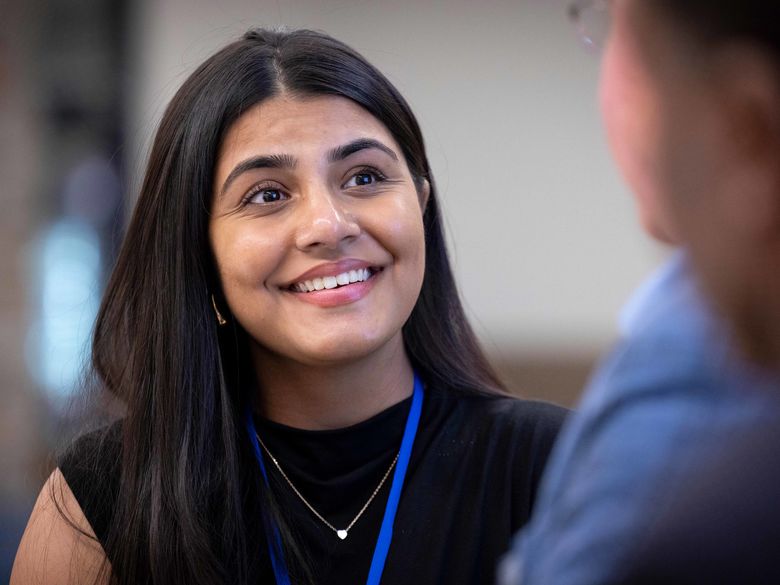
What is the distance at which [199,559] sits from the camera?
1727 mm

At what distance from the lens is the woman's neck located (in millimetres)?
1836

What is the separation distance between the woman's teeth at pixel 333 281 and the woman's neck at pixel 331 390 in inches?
5.6

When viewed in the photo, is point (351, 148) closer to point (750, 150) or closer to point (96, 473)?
point (96, 473)

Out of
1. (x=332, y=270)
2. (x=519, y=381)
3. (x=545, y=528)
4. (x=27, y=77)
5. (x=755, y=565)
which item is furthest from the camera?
(x=27, y=77)

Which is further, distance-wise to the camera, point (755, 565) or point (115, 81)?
point (115, 81)

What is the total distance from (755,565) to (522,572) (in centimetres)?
18

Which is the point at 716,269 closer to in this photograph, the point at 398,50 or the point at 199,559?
the point at 199,559

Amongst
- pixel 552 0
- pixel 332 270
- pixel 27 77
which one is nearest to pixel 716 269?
pixel 332 270

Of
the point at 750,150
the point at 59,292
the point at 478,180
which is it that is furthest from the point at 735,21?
the point at 59,292

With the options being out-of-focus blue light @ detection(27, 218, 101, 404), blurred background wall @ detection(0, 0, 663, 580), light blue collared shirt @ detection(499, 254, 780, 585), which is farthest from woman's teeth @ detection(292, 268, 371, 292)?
out-of-focus blue light @ detection(27, 218, 101, 404)

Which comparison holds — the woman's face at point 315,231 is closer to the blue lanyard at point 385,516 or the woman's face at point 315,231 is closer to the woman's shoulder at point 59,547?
the blue lanyard at point 385,516

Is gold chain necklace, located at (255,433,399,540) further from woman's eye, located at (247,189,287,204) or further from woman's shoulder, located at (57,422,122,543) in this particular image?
woman's eye, located at (247,189,287,204)

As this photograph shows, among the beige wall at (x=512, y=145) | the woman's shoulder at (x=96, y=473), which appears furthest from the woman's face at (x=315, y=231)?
the beige wall at (x=512, y=145)

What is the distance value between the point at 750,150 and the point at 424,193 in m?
1.32
